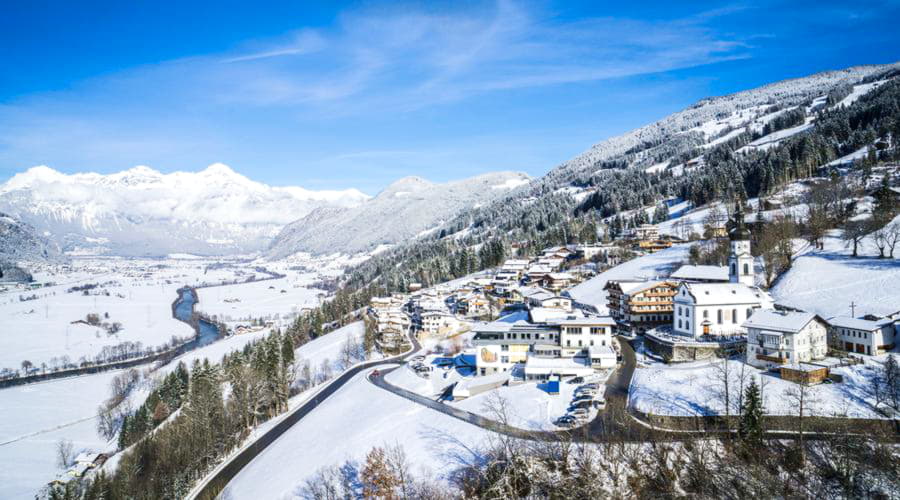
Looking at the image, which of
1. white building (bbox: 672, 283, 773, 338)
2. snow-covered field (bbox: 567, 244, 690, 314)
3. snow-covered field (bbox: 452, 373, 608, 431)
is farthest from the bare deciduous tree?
white building (bbox: 672, 283, 773, 338)

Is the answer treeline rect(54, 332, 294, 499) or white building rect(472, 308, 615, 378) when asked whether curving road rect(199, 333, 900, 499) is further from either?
white building rect(472, 308, 615, 378)

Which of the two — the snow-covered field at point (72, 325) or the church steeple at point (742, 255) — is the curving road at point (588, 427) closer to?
the church steeple at point (742, 255)

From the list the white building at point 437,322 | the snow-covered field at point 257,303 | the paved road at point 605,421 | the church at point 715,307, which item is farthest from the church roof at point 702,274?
the snow-covered field at point 257,303

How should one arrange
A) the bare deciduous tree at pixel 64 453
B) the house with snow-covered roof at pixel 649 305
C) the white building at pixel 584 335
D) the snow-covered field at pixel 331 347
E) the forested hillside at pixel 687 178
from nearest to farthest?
1. the white building at pixel 584 335
2. the house with snow-covered roof at pixel 649 305
3. the bare deciduous tree at pixel 64 453
4. the snow-covered field at pixel 331 347
5. the forested hillside at pixel 687 178

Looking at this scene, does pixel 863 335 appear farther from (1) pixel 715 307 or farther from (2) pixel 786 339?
(1) pixel 715 307

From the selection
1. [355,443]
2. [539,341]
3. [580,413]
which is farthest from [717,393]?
[355,443]

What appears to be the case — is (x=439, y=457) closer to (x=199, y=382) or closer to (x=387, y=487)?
(x=387, y=487)

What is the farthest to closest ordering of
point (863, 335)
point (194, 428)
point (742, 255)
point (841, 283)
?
point (742, 255)
point (841, 283)
point (194, 428)
point (863, 335)
